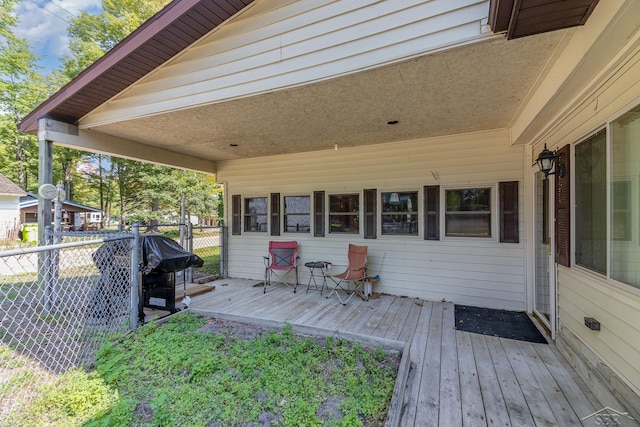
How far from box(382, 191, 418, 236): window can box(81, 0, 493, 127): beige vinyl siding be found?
9.45ft

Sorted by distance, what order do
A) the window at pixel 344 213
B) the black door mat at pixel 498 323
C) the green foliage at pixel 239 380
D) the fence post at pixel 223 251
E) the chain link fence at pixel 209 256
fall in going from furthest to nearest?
1. the fence post at pixel 223 251
2. the chain link fence at pixel 209 256
3. the window at pixel 344 213
4. the black door mat at pixel 498 323
5. the green foliage at pixel 239 380

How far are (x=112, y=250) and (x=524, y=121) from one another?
536 cm

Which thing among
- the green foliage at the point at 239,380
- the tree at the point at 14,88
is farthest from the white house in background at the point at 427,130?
the tree at the point at 14,88

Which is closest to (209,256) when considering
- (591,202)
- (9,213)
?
(591,202)

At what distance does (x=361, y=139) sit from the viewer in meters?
4.73

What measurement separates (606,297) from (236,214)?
20.0ft

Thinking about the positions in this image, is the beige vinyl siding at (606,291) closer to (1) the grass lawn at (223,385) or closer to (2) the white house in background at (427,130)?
(2) the white house in background at (427,130)

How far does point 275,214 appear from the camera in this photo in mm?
5996

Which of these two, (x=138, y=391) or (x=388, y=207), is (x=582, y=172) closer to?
(x=388, y=207)

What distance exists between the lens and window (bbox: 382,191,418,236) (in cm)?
484

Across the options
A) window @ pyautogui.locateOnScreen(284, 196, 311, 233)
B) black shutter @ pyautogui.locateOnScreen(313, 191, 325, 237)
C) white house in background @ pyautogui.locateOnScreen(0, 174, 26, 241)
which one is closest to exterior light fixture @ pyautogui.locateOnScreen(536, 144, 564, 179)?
black shutter @ pyautogui.locateOnScreen(313, 191, 325, 237)

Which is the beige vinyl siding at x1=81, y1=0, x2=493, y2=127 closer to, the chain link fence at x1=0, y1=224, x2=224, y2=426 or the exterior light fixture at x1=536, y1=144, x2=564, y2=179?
the exterior light fixture at x1=536, y1=144, x2=564, y2=179

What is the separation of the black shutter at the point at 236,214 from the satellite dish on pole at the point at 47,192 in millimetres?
3084

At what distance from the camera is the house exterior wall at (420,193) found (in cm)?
420
